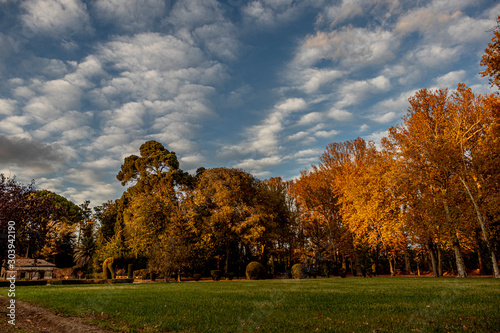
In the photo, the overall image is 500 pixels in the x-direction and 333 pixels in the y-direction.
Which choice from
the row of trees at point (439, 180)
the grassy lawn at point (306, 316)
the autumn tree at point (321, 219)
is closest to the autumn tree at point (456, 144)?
the row of trees at point (439, 180)

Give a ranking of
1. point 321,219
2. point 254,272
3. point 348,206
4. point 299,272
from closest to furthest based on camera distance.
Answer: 1. point 299,272
2. point 348,206
3. point 254,272
4. point 321,219

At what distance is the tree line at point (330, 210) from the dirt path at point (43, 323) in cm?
1223

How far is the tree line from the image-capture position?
24234 millimetres

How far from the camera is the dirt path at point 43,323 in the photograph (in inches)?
318

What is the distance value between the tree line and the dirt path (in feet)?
40.1

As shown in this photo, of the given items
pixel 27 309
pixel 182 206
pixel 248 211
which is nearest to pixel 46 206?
pixel 27 309

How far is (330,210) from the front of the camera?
4144cm

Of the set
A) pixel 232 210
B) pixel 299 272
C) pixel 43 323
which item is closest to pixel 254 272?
pixel 299 272

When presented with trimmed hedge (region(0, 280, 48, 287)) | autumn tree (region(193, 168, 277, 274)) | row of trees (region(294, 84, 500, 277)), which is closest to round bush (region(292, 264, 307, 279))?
autumn tree (region(193, 168, 277, 274))

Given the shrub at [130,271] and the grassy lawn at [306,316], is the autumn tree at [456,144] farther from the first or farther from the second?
the shrub at [130,271]

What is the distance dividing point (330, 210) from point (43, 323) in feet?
119

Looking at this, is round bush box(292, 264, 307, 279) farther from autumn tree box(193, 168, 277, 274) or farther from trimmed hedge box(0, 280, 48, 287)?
trimmed hedge box(0, 280, 48, 287)

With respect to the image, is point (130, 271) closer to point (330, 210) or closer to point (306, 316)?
point (330, 210)

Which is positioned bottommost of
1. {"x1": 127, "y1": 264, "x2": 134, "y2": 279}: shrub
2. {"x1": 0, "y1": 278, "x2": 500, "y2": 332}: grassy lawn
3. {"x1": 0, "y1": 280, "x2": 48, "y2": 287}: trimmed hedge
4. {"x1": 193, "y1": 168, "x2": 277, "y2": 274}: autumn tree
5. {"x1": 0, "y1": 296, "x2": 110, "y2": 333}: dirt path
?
{"x1": 127, "y1": 264, "x2": 134, "y2": 279}: shrub
